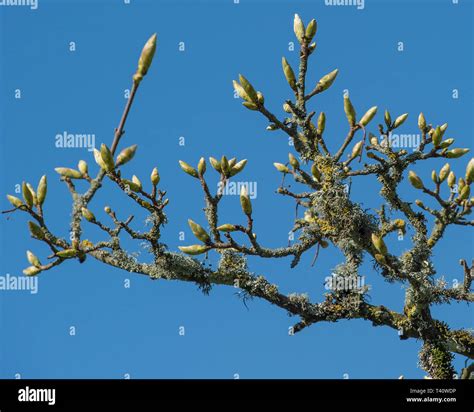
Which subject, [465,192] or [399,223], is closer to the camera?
[465,192]

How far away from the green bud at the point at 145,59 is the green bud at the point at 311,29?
3482 mm

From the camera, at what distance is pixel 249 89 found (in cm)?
751

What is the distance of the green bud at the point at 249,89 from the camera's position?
24.4ft

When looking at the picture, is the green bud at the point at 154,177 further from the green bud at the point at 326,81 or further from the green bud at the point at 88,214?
the green bud at the point at 326,81

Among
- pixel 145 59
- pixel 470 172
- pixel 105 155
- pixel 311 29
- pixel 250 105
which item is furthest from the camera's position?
pixel 470 172

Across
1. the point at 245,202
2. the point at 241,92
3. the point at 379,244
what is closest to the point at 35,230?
the point at 245,202

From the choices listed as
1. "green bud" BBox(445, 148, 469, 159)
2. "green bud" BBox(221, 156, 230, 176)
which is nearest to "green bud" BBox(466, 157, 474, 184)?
"green bud" BBox(445, 148, 469, 159)

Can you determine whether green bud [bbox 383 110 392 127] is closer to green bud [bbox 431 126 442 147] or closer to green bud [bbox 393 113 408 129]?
green bud [bbox 393 113 408 129]

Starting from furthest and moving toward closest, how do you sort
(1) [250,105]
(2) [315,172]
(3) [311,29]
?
1. (2) [315,172]
2. (3) [311,29]
3. (1) [250,105]

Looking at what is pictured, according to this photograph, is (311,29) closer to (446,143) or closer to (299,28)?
(299,28)

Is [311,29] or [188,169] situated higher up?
[311,29]

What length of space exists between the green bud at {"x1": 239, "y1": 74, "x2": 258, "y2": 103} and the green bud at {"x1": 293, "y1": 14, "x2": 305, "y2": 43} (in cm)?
82

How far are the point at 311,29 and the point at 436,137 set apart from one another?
5.97 feet
